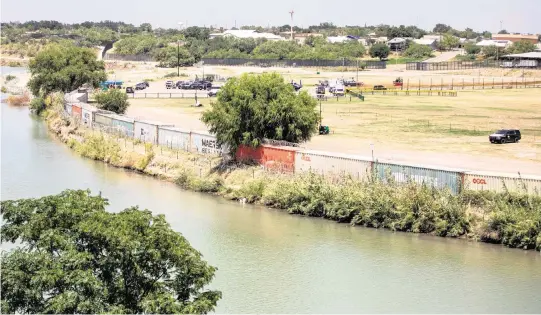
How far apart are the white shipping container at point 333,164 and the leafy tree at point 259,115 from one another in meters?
3.18

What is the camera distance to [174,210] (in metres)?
38.2

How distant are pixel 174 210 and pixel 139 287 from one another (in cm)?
1996

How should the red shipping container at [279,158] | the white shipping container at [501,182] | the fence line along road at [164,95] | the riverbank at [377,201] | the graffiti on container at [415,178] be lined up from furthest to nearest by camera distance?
the fence line along road at [164,95] < the red shipping container at [279,158] < the graffiti on container at [415,178] < the white shipping container at [501,182] < the riverbank at [377,201]

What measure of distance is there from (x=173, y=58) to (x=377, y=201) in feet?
346

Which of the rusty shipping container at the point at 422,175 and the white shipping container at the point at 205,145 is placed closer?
the rusty shipping container at the point at 422,175

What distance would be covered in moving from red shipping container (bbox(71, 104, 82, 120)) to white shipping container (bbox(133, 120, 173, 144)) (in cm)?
1044

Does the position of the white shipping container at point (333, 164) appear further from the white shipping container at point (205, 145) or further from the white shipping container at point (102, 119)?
the white shipping container at point (102, 119)

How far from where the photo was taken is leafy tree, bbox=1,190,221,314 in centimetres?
1716

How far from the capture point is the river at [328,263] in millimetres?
25906

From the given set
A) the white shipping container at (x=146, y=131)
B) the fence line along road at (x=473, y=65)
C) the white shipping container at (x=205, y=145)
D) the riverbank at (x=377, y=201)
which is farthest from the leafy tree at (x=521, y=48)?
the riverbank at (x=377, y=201)

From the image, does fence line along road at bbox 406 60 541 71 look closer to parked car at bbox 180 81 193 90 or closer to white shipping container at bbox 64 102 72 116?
parked car at bbox 180 81 193 90

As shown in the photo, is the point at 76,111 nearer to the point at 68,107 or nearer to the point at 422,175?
the point at 68,107

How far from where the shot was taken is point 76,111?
63406 mm

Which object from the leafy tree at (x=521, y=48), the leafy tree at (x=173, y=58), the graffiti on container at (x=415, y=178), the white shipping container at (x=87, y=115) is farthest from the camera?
the leafy tree at (x=521, y=48)
